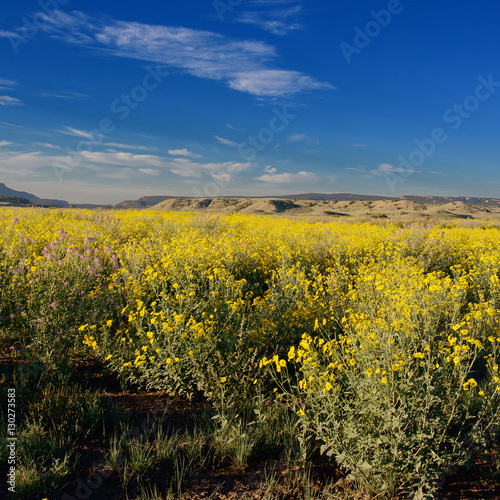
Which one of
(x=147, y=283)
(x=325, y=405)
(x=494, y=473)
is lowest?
(x=494, y=473)

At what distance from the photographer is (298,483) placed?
261 cm

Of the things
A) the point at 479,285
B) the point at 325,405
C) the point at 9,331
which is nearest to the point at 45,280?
the point at 9,331

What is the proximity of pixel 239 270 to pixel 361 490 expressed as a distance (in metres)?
5.22

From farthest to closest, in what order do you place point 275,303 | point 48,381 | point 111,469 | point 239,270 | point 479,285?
point 239,270 < point 479,285 < point 275,303 < point 48,381 < point 111,469

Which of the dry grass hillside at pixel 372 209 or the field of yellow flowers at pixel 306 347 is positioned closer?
the field of yellow flowers at pixel 306 347

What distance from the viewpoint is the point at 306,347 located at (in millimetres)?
2725

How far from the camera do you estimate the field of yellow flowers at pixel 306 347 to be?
2.40 meters

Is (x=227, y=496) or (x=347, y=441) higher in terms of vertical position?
(x=347, y=441)

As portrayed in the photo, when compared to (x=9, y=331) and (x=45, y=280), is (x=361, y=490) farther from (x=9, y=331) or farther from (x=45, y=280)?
(x=9, y=331)

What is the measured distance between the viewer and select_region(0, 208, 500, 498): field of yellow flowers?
2402mm

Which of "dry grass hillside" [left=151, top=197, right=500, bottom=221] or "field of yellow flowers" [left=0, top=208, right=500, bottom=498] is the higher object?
"dry grass hillside" [left=151, top=197, right=500, bottom=221]

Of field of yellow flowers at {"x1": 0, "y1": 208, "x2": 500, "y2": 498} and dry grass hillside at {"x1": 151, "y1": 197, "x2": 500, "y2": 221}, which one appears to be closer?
field of yellow flowers at {"x1": 0, "y1": 208, "x2": 500, "y2": 498}

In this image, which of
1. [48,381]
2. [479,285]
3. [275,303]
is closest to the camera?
[48,381]

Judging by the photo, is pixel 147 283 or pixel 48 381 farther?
pixel 147 283
